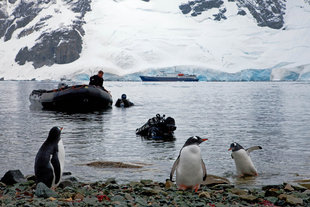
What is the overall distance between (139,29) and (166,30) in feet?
40.2

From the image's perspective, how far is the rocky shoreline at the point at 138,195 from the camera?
640 centimetres

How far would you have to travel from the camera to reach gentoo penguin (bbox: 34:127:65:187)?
766 centimetres

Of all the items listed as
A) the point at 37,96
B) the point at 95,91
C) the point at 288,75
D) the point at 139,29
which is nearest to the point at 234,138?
the point at 95,91

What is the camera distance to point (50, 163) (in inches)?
304

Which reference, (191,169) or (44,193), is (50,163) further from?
(191,169)

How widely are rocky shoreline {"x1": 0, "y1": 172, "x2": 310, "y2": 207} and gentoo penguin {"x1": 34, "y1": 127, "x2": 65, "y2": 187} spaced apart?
226 mm

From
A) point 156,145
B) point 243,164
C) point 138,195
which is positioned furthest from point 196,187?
point 156,145

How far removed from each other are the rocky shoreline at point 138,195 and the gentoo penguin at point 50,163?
23cm

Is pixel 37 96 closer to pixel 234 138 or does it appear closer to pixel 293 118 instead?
pixel 293 118

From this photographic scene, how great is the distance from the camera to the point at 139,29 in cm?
17075

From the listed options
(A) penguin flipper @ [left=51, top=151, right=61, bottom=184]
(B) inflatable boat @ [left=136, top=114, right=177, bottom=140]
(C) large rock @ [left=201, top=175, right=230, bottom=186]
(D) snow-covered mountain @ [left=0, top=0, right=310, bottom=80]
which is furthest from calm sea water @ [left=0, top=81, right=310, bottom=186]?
(D) snow-covered mountain @ [left=0, top=0, right=310, bottom=80]

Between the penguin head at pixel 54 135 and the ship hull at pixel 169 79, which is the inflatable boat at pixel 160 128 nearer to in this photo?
the penguin head at pixel 54 135

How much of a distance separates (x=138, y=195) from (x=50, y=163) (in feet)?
5.45

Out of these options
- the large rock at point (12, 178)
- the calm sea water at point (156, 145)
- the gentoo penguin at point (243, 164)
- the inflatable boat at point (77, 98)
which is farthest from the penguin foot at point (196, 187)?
the inflatable boat at point (77, 98)
